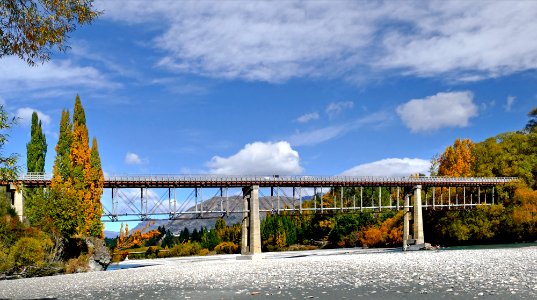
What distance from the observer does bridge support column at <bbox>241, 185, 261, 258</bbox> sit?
67.6 meters

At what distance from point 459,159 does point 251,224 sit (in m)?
47.1

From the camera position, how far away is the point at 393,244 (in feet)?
323

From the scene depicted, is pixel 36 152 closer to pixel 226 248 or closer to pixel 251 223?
pixel 251 223

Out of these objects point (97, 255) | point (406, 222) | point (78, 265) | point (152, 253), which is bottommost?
point (152, 253)

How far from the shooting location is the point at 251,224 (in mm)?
69062

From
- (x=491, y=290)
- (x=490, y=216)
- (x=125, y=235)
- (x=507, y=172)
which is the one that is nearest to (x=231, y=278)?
(x=491, y=290)

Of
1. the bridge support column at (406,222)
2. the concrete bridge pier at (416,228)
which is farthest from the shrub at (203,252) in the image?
the concrete bridge pier at (416,228)

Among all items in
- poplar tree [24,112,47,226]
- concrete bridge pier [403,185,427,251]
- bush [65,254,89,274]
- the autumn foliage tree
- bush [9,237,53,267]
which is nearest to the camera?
bush [9,237,53,267]

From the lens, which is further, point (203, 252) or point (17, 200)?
point (203, 252)

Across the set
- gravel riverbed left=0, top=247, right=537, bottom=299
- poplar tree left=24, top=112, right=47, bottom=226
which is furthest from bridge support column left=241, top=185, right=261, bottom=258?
gravel riverbed left=0, top=247, right=537, bottom=299

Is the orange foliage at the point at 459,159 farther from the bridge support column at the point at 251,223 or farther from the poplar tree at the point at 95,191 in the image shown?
the poplar tree at the point at 95,191

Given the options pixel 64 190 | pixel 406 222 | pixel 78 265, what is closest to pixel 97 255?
pixel 78 265

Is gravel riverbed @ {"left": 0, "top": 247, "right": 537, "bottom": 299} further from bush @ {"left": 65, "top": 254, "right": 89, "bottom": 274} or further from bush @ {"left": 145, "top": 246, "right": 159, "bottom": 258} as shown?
bush @ {"left": 145, "top": 246, "right": 159, "bottom": 258}

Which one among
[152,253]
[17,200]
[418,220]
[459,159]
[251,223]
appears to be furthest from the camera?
[152,253]
